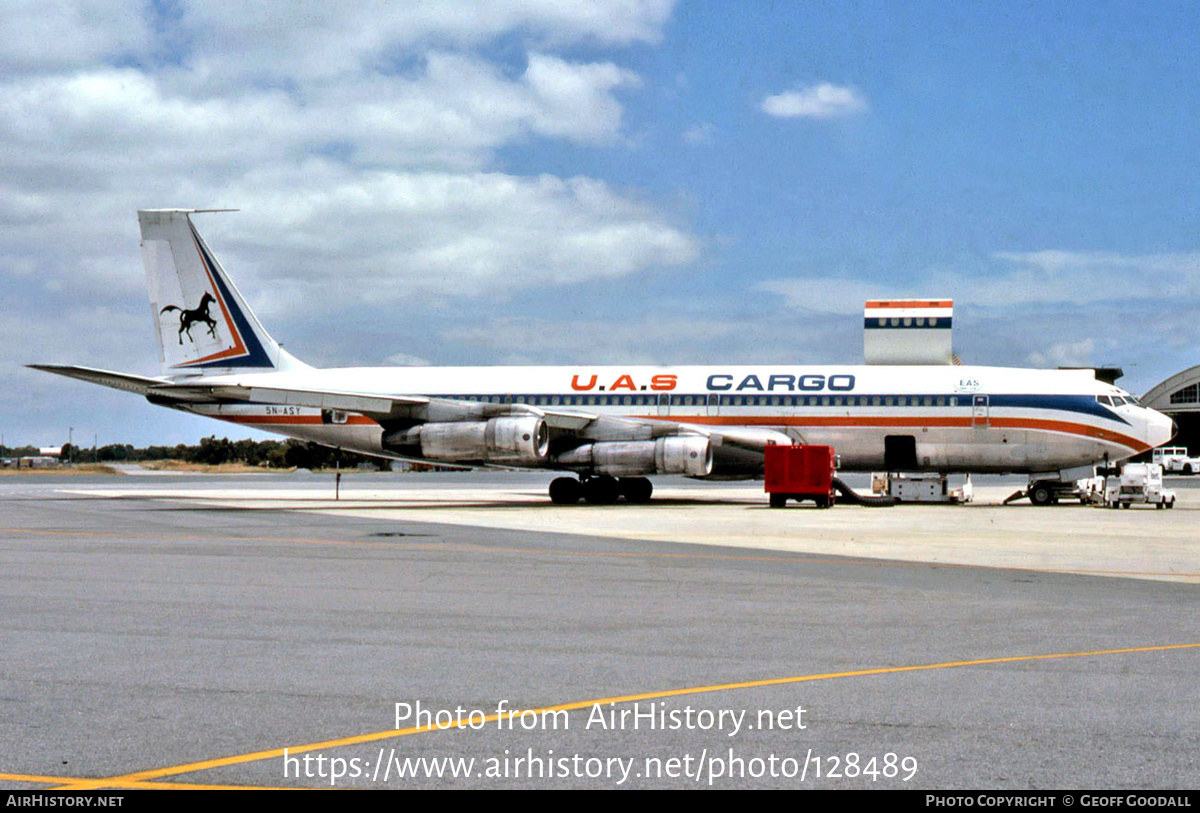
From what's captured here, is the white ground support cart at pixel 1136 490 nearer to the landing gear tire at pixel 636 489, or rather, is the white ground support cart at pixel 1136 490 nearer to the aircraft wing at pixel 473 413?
the aircraft wing at pixel 473 413

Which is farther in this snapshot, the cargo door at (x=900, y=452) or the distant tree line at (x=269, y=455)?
the distant tree line at (x=269, y=455)

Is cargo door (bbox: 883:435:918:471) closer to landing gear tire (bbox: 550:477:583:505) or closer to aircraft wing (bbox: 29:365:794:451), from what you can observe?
aircraft wing (bbox: 29:365:794:451)

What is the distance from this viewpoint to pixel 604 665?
8719mm

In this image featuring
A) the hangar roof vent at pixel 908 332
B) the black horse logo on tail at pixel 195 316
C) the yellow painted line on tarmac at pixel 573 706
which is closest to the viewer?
the yellow painted line on tarmac at pixel 573 706

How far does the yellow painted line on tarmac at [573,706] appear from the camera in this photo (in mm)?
5654

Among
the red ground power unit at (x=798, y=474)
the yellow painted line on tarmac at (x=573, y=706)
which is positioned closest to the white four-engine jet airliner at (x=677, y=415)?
the red ground power unit at (x=798, y=474)

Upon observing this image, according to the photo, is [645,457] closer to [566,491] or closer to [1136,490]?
[566,491]

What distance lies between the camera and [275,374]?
40.9m

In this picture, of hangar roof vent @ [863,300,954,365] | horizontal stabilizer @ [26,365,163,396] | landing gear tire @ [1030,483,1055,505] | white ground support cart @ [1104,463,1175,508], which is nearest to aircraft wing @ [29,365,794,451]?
horizontal stabilizer @ [26,365,163,396]

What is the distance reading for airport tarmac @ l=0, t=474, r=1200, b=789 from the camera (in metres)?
5.98

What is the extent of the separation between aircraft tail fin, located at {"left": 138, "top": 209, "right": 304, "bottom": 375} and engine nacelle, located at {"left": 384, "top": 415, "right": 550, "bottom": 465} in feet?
27.5

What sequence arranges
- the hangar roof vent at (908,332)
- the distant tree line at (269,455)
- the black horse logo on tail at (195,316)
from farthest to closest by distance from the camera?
1. the distant tree line at (269,455)
2. the hangar roof vent at (908,332)
3. the black horse logo on tail at (195,316)

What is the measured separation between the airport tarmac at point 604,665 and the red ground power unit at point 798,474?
1295cm

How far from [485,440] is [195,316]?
1260 cm
